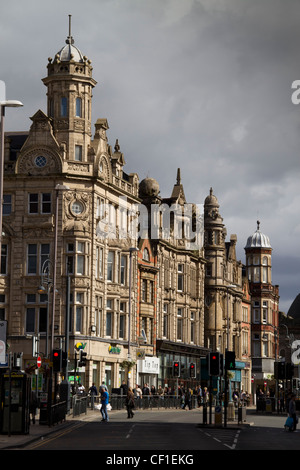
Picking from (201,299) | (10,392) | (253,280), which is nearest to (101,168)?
(201,299)

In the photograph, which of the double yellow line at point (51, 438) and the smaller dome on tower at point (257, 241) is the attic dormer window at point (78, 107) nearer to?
the double yellow line at point (51, 438)

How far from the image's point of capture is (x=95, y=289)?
72250 mm

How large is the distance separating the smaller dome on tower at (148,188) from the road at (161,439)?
46.8 metres

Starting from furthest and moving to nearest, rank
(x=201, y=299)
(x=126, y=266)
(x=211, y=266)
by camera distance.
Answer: (x=211, y=266) → (x=201, y=299) → (x=126, y=266)

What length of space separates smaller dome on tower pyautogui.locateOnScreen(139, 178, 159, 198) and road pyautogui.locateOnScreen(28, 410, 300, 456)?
46785 mm

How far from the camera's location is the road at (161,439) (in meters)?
28.0

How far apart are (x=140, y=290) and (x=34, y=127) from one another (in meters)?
18.2

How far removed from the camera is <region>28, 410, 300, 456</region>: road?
28.0 meters

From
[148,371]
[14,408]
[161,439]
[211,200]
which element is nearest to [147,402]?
[148,371]

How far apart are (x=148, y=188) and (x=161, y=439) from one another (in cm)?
5869

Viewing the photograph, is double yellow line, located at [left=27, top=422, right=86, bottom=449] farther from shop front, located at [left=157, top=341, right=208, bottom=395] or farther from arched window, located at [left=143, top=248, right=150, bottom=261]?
shop front, located at [left=157, top=341, right=208, bottom=395]

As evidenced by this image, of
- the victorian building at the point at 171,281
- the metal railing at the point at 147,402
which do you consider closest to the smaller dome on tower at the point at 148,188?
the victorian building at the point at 171,281
